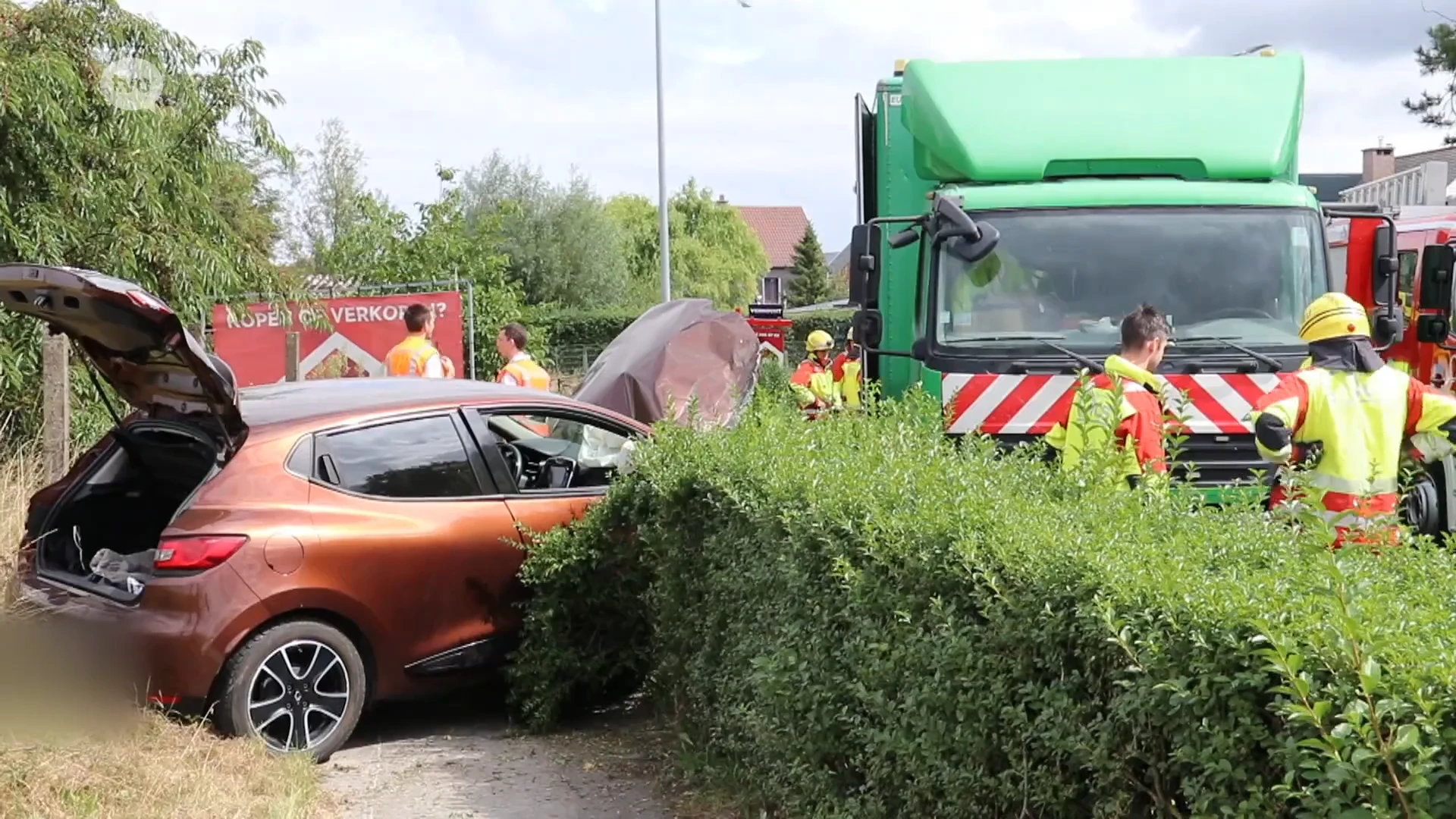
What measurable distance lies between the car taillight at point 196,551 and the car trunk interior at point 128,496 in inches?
24.7

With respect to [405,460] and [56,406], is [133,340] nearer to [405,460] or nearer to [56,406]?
[405,460]

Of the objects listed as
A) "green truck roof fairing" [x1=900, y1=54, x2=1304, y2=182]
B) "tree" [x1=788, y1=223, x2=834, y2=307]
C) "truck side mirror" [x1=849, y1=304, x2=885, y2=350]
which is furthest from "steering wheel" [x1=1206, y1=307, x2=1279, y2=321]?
"tree" [x1=788, y1=223, x2=834, y2=307]

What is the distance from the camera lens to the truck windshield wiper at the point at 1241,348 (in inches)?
281

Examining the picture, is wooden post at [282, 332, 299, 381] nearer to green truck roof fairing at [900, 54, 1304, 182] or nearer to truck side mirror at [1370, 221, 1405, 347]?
green truck roof fairing at [900, 54, 1304, 182]

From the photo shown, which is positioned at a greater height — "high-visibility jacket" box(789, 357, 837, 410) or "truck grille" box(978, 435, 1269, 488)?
"high-visibility jacket" box(789, 357, 837, 410)

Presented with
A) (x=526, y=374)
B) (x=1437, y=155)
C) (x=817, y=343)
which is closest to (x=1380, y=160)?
(x=1437, y=155)

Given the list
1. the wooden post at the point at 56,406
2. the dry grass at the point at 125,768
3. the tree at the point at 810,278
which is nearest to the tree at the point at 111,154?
the wooden post at the point at 56,406

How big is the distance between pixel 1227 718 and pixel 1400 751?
16.5 inches

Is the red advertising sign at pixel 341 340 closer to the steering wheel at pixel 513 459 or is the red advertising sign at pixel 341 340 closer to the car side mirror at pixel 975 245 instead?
the steering wheel at pixel 513 459

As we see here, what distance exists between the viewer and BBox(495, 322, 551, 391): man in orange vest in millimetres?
11383

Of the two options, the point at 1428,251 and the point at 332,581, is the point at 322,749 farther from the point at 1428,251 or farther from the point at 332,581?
the point at 1428,251

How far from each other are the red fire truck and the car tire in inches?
182

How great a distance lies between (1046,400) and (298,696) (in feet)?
12.3

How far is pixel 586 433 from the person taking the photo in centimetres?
743
